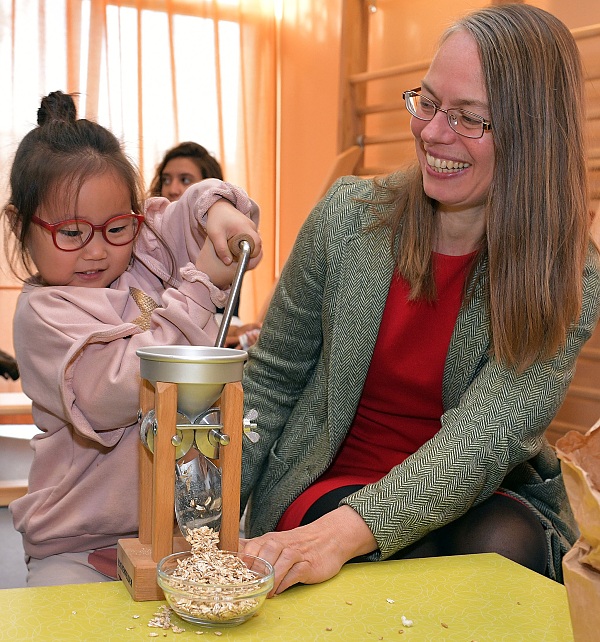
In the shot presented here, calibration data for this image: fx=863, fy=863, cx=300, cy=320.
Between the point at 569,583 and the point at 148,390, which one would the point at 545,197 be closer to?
the point at 148,390

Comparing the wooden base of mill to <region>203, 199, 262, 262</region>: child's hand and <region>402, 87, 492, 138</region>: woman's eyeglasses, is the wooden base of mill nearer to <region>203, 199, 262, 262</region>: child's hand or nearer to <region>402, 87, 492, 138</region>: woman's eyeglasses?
<region>203, 199, 262, 262</region>: child's hand

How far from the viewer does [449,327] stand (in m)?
1.32

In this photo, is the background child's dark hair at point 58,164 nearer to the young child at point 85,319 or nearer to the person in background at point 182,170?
the young child at point 85,319

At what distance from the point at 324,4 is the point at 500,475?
11.3ft

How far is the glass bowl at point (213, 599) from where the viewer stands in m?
0.75

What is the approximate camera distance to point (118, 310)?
120 centimetres

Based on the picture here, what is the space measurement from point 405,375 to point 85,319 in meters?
0.49

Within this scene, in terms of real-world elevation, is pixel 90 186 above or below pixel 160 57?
below

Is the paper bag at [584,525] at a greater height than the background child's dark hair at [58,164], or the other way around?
the background child's dark hair at [58,164]

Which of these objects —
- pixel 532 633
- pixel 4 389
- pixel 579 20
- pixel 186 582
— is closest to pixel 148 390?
pixel 186 582

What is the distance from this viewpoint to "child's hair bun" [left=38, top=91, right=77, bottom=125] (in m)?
1.24

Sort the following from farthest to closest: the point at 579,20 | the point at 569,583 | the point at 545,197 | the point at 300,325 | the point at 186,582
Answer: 1. the point at 579,20
2. the point at 300,325
3. the point at 545,197
4. the point at 186,582
5. the point at 569,583

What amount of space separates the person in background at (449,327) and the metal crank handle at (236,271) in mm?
243

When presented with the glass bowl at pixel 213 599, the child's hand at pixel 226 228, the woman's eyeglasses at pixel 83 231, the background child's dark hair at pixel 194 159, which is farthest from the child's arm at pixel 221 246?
the background child's dark hair at pixel 194 159
